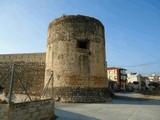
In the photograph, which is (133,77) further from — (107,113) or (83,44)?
(107,113)

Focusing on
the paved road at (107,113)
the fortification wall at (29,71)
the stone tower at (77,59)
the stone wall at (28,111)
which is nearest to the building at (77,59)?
the stone tower at (77,59)

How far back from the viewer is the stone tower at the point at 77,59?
13.6m

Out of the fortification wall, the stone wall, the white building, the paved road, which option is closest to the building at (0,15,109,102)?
the fortification wall

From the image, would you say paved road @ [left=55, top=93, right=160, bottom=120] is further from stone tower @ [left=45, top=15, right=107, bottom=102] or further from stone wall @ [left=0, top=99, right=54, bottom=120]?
stone tower @ [left=45, top=15, right=107, bottom=102]

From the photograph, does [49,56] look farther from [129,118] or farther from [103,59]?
[129,118]

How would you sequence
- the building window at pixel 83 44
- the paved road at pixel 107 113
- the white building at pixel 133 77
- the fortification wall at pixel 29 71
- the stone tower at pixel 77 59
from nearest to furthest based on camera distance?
the paved road at pixel 107 113 → the stone tower at pixel 77 59 → the building window at pixel 83 44 → the fortification wall at pixel 29 71 → the white building at pixel 133 77

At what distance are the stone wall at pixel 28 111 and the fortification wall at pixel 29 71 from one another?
10657 mm

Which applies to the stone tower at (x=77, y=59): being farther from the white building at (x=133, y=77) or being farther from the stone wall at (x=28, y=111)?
the white building at (x=133, y=77)

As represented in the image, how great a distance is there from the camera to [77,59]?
14.0 m

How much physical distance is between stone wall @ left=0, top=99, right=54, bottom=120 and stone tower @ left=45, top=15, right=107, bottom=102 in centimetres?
653

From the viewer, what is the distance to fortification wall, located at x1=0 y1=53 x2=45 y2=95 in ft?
57.3

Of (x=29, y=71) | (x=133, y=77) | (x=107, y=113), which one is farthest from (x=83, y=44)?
(x=133, y=77)

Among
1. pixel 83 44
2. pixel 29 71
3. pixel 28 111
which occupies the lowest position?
pixel 28 111

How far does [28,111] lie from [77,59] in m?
8.58
